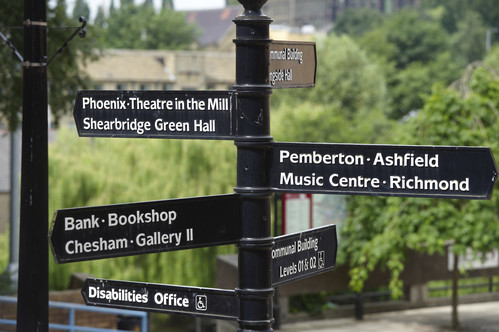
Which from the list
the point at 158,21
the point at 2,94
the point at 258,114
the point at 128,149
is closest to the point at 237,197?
the point at 258,114

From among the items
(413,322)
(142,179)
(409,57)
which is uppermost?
(409,57)

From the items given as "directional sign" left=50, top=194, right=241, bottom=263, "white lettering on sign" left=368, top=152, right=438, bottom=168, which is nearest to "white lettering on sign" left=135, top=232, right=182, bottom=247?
"directional sign" left=50, top=194, right=241, bottom=263

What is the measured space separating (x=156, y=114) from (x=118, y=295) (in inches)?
38.2

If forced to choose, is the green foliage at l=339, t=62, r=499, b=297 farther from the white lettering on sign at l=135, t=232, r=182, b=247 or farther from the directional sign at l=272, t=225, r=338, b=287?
the white lettering on sign at l=135, t=232, r=182, b=247

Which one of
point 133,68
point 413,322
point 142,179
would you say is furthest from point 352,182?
point 133,68

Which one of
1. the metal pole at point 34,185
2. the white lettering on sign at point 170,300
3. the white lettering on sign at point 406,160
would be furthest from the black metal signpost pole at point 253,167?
the metal pole at point 34,185

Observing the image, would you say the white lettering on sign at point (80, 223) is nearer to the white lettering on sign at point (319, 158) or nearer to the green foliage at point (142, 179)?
the white lettering on sign at point (319, 158)

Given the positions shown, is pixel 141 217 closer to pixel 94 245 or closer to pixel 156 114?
Result: pixel 94 245

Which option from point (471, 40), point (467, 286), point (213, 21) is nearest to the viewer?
point (467, 286)

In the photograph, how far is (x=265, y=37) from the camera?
4.11 meters

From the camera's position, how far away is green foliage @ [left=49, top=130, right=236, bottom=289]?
66.0ft

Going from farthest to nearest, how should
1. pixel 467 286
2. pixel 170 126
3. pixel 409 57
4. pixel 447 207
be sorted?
pixel 409 57 → pixel 467 286 → pixel 447 207 → pixel 170 126

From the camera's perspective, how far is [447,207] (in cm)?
1827

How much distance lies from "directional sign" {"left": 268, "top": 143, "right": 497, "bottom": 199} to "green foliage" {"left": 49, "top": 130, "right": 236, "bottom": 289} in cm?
1570
